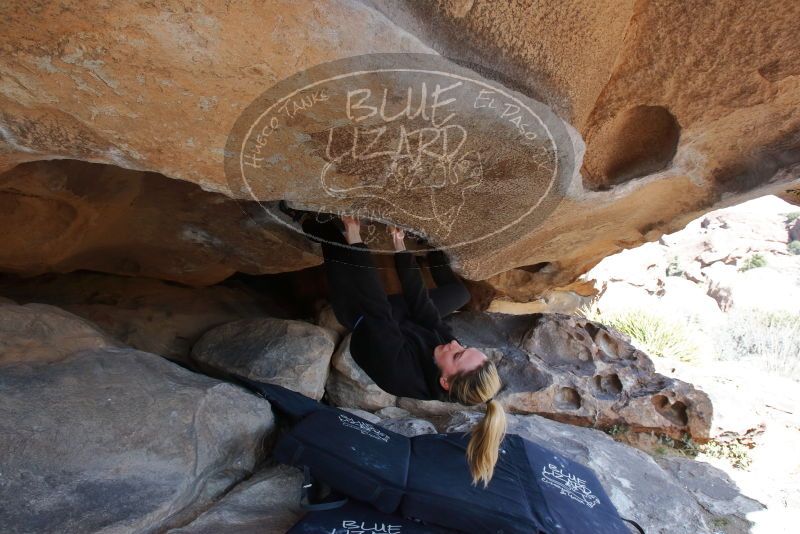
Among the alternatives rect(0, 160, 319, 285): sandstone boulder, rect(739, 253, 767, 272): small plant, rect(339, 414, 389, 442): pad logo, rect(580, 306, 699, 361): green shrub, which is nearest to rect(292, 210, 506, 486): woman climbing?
rect(339, 414, 389, 442): pad logo

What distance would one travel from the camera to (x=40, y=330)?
75.3 inches

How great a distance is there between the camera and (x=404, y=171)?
64.1 inches

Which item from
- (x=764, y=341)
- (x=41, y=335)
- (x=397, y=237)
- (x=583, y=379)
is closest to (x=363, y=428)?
(x=397, y=237)

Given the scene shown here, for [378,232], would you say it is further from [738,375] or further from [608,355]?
[738,375]

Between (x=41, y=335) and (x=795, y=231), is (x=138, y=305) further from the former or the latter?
(x=795, y=231)

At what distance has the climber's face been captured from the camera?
78.9 inches

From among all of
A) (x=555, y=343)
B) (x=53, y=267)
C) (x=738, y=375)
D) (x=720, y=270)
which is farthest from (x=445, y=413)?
(x=720, y=270)

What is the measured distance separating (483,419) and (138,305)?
196cm

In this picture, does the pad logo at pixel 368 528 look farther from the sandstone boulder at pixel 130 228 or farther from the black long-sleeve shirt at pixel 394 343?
the sandstone boulder at pixel 130 228

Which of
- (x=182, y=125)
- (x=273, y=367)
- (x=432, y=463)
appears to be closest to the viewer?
(x=182, y=125)

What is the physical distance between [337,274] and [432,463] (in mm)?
814

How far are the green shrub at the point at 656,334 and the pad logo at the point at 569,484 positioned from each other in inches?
162

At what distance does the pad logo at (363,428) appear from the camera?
6.90 ft

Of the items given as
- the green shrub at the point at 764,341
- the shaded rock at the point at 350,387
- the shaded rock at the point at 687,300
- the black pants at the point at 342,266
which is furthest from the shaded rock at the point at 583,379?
the shaded rock at the point at 687,300
